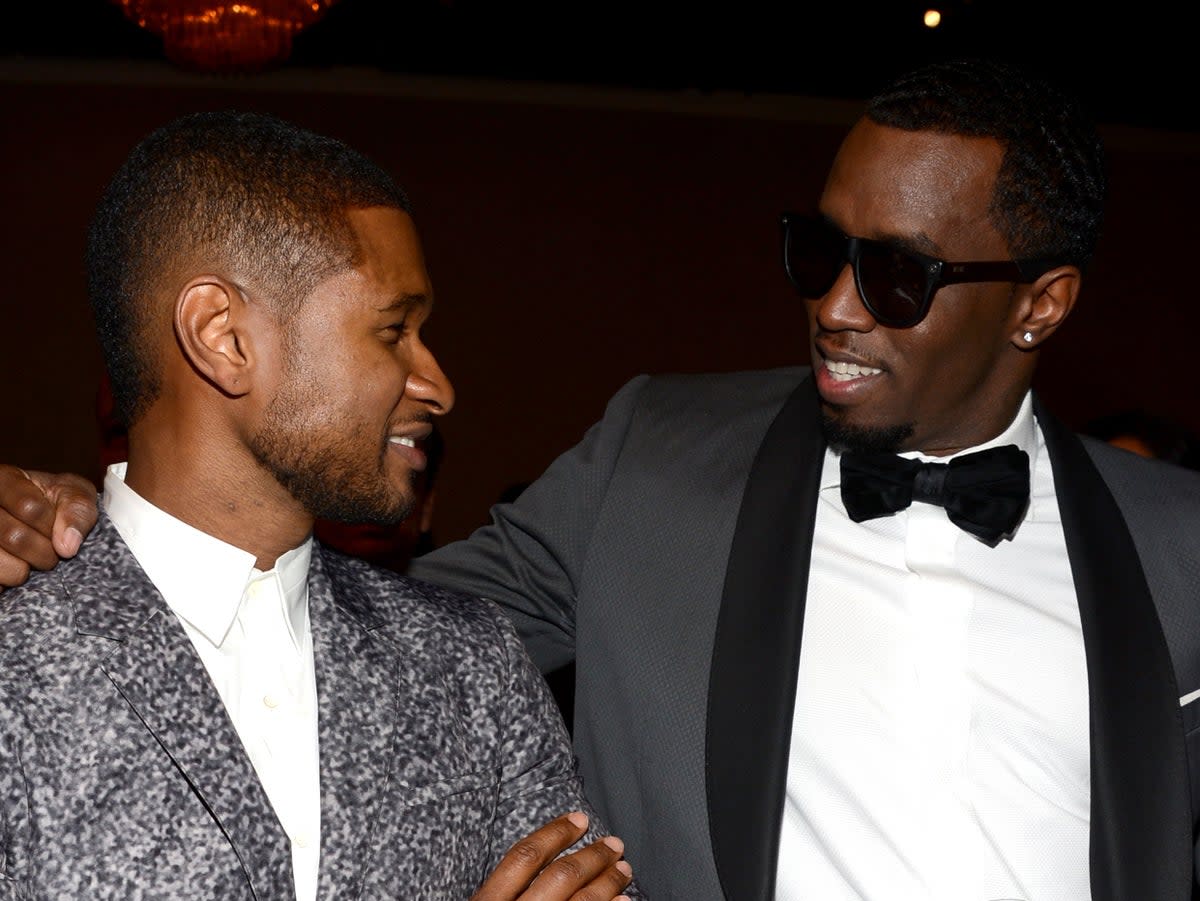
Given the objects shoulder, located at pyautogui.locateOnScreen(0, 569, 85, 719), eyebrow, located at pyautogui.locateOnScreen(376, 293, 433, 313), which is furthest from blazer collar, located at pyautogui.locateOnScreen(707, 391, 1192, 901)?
shoulder, located at pyautogui.locateOnScreen(0, 569, 85, 719)

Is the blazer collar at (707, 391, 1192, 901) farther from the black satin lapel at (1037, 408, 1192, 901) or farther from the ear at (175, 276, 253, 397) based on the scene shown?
the ear at (175, 276, 253, 397)

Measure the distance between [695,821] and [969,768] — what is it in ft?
1.40

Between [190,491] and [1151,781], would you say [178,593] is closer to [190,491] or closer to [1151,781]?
[190,491]

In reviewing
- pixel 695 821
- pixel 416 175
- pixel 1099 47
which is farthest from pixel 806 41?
pixel 695 821

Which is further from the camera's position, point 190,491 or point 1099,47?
point 1099,47

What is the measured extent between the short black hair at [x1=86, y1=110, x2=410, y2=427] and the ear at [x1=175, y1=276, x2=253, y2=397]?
0.03 m

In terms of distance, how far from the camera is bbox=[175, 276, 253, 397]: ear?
1.78m

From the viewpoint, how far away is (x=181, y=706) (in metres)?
1.64

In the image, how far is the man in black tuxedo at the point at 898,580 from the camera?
6.88 ft

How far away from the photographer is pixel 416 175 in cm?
741

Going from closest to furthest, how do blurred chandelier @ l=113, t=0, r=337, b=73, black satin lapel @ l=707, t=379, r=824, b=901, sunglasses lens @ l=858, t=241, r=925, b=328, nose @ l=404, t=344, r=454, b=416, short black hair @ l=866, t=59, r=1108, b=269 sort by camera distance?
nose @ l=404, t=344, r=454, b=416, black satin lapel @ l=707, t=379, r=824, b=901, sunglasses lens @ l=858, t=241, r=925, b=328, short black hair @ l=866, t=59, r=1108, b=269, blurred chandelier @ l=113, t=0, r=337, b=73

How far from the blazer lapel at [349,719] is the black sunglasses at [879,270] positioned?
88 centimetres

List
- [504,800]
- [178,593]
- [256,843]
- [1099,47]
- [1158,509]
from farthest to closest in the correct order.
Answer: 1. [1099,47]
2. [1158,509]
3. [504,800]
4. [178,593]
5. [256,843]

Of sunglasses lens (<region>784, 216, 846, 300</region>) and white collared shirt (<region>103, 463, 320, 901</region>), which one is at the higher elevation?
sunglasses lens (<region>784, 216, 846, 300</region>)
